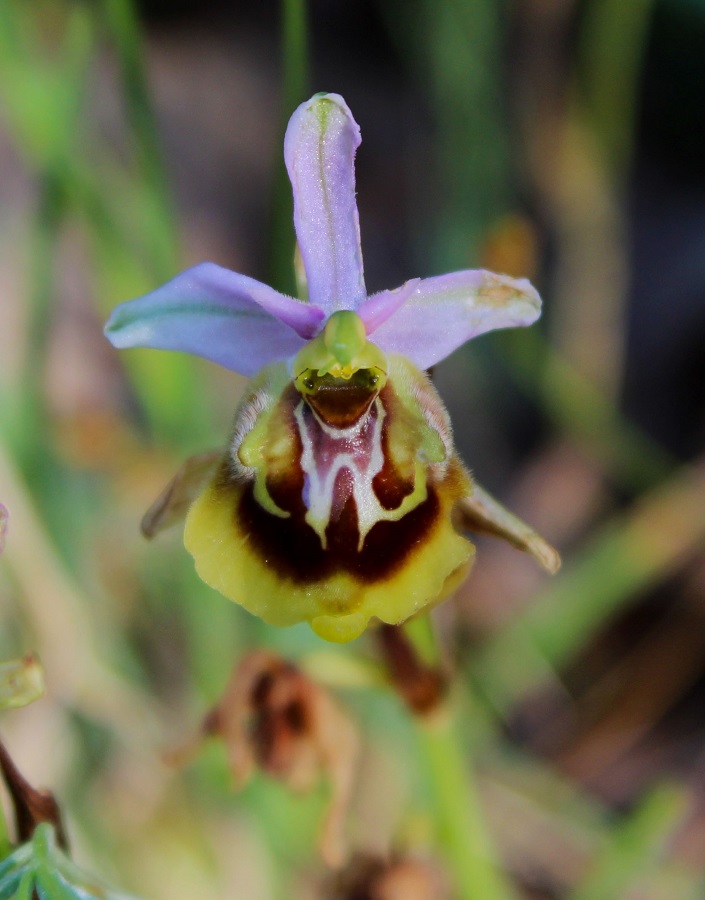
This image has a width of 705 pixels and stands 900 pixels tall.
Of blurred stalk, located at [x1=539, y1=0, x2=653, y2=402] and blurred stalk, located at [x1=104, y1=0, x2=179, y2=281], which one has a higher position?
blurred stalk, located at [x1=104, y1=0, x2=179, y2=281]

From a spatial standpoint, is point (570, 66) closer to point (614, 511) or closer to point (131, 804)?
point (614, 511)

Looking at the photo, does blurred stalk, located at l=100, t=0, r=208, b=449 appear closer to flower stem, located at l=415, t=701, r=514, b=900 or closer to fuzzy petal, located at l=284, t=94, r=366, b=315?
fuzzy petal, located at l=284, t=94, r=366, b=315

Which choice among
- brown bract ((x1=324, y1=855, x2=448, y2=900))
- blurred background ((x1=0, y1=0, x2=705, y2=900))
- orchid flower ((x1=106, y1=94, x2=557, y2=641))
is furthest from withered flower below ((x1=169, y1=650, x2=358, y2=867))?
orchid flower ((x1=106, y1=94, x2=557, y2=641))

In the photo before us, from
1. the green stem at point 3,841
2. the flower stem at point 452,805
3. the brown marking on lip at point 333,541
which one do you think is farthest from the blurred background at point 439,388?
the green stem at point 3,841

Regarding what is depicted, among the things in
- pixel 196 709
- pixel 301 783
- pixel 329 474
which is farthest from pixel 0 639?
pixel 329 474

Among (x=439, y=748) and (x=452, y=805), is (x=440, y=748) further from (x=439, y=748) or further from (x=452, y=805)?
(x=452, y=805)

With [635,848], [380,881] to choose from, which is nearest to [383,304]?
[380,881]
